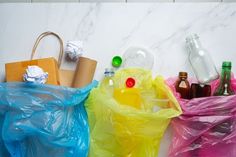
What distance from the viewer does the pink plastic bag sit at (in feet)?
2.92

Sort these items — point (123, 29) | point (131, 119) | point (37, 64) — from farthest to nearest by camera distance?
point (123, 29)
point (37, 64)
point (131, 119)

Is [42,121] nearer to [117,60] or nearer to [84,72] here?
[84,72]

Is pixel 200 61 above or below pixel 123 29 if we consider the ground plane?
below

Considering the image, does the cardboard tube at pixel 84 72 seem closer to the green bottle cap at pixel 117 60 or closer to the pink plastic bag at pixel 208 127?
the green bottle cap at pixel 117 60

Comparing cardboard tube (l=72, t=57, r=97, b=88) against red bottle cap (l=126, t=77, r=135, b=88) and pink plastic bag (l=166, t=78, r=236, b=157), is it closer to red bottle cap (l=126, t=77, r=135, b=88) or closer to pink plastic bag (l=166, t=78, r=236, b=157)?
red bottle cap (l=126, t=77, r=135, b=88)

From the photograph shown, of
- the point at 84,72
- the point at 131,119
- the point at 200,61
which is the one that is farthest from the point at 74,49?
the point at 200,61

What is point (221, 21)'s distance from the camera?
1.07 metres

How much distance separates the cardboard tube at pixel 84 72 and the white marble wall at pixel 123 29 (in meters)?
0.07

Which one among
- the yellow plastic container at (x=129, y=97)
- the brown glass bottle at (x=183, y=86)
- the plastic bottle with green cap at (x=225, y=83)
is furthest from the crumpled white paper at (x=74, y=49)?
the plastic bottle with green cap at (x=225, y=83)

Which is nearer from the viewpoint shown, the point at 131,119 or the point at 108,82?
the point at 131,119

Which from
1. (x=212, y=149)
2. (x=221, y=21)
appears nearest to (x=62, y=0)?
(x=221, y=21)

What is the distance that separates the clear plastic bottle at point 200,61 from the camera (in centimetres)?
102

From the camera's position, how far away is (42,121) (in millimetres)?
904

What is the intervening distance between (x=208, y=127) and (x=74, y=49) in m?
0.55
